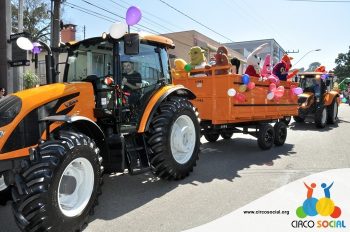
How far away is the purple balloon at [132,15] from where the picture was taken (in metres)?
4.41

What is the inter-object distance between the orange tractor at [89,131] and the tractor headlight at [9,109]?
0.01m

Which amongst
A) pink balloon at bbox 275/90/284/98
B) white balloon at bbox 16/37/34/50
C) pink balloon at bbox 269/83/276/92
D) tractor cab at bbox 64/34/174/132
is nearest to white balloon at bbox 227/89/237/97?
tractor cab at bbox 64/34/174/132

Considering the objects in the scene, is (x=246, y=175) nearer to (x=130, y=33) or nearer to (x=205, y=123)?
(x=205, y=123)

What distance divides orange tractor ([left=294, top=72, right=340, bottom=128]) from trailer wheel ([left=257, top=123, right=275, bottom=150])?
16.9ft

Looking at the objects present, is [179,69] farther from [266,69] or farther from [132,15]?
[132,15]

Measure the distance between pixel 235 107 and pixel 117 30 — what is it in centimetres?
335

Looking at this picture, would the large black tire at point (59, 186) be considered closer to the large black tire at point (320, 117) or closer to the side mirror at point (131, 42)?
the side mirror at point (131, 42)

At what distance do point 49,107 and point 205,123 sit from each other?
3790 mm

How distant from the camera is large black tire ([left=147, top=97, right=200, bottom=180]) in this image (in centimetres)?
510

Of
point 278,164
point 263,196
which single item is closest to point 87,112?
point 263,196

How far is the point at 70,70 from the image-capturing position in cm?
523

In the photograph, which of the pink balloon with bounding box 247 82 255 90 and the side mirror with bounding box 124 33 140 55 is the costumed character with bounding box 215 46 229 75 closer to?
the pink balloon with bounding box 247 82 255 90

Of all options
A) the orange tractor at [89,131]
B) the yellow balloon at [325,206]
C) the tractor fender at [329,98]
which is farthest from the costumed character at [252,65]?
the tractor fender at [329,98]

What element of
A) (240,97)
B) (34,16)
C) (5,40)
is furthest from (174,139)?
(34,16)
